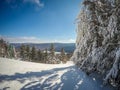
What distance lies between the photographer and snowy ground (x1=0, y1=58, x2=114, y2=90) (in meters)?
6.22

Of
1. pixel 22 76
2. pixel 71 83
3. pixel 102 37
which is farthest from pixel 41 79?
pixel 102 37

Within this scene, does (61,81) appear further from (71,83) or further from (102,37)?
(102,37)

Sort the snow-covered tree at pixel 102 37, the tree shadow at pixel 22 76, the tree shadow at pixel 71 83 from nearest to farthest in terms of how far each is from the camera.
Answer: the snow-covered tree at pixel 102 37 → the tree shadow at pixel 71 83 → the tree shadow at pixel 22 76

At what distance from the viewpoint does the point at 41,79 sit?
6891mm

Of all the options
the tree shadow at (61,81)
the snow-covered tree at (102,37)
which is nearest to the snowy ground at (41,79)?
the tree shadow at (61,81)

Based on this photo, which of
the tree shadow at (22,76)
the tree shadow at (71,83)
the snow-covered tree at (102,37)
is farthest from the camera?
the tree shadow at (22,76)

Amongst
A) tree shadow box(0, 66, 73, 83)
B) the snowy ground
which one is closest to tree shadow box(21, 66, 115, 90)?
the snowy ground

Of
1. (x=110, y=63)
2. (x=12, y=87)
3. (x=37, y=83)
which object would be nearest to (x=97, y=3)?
(x=110, y=63)

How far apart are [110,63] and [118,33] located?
128cm

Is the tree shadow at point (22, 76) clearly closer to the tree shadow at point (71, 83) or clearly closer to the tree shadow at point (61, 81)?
the tree shadow at point (61, 81)

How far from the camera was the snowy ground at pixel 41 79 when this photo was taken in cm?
622

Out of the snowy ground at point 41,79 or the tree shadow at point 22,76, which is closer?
the snowy ground at point 41,79

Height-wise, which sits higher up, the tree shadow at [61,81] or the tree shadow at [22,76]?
the tree shadow at [22,76]

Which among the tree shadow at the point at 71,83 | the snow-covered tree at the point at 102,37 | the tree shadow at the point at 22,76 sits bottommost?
the tree shadow at the point at 71,83
